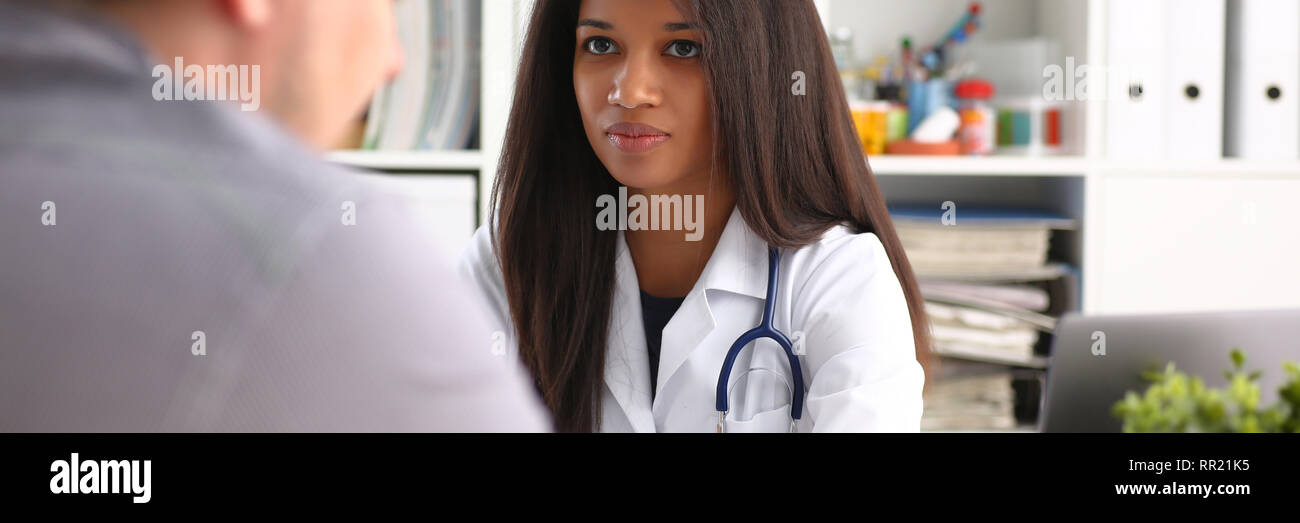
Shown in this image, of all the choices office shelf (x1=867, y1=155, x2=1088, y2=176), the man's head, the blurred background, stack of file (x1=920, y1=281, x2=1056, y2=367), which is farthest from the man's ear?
stack of file (x1=920, y1=281, x2=1056, y2=367)

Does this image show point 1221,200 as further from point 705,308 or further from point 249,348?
point 249,348

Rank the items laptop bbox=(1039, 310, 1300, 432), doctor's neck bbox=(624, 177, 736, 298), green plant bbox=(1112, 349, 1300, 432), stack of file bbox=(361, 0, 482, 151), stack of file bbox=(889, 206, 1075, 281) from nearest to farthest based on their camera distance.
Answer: green plant bbox=(1112, 349, 1300, 432) < laptop bbox=(1039, 310, 1300, 432) < doctor's neck bbox=(624, 177, 736, 298) < stack of file bbox=(361, 0, 482, 151) < stack of file bbox=(889, 206, 1075, 281)

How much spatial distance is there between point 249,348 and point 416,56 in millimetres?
1095

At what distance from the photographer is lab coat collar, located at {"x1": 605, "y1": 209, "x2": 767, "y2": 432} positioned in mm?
867

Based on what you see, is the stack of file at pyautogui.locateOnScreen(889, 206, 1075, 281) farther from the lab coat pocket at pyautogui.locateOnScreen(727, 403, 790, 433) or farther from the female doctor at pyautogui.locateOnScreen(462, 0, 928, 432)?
the lab coat pocket at pyautogui.locateOnScreen(727, 403, 790, 433)

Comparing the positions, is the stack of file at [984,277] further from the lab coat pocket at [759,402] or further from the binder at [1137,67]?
the lab coat pocket at [759,402]

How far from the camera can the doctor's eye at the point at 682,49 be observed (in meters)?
0.88

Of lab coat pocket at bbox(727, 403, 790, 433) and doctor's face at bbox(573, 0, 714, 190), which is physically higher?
doctor's face at bbox(573, 0, 714, 190)

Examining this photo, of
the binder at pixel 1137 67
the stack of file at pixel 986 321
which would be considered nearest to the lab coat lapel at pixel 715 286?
the stack of file at pixel 986 321
